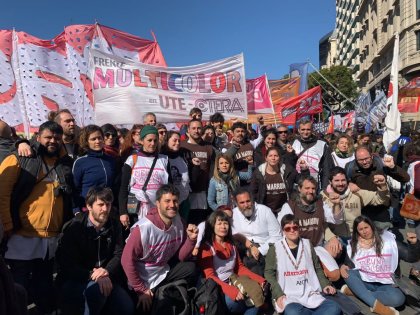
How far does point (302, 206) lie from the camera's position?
439cm

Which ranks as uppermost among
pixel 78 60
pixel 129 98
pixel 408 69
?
pixel 408 69

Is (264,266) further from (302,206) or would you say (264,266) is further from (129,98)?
(129,98)

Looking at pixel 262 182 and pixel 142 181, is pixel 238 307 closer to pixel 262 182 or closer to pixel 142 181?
pixel 142 181

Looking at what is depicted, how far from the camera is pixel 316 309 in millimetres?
3441

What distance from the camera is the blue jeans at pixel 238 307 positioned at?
3.53m

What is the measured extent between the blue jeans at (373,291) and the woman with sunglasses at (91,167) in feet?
9.24

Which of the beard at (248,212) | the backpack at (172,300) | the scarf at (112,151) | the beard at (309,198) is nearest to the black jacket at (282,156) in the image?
the beard at (309,198)

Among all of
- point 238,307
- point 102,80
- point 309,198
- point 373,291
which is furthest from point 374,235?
point 102,80

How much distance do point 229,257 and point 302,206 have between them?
1159 mm

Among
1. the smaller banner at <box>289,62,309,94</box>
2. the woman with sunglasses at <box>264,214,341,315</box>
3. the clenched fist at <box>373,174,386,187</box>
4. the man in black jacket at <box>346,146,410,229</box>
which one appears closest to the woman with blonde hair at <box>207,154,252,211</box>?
the woman with sunglasses at <box>264,214,341,315</box>

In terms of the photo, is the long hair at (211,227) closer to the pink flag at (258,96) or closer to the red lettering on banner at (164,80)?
the red lettering on banner at (164,80)

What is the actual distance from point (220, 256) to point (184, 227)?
50cm

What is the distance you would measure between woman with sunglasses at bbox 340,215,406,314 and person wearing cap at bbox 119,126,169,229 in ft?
7.41

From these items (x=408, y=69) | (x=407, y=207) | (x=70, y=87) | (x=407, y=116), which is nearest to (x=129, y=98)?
(x=70, y=87)
